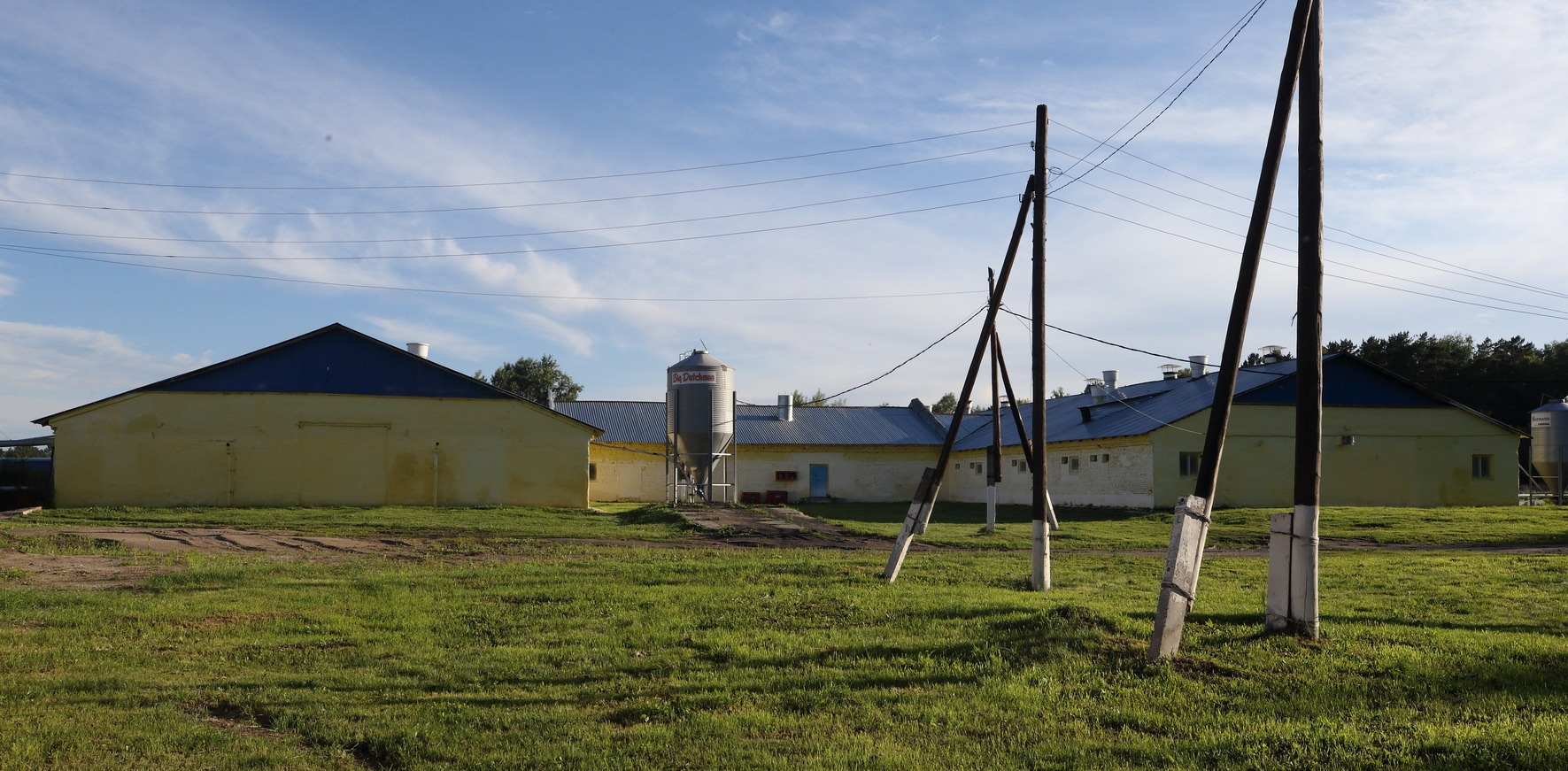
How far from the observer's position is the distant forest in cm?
5991

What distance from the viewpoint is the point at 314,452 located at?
1314 inches

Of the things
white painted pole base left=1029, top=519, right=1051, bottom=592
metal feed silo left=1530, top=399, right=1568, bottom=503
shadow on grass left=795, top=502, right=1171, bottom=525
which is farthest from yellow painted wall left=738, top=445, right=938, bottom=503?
white painted pole base left=1029, top=519, right=1051, bottom=592

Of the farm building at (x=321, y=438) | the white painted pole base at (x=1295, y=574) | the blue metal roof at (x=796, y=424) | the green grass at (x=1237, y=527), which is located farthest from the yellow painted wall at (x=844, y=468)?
the white painted pole base at (x=1295, y=574)

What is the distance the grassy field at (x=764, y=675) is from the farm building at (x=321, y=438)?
2054cm

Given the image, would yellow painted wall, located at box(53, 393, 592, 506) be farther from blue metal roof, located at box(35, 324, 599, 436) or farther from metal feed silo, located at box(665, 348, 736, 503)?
metal feed silo, located at box(665, 348, 736, 503)

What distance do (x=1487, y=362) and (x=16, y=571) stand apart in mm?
68944

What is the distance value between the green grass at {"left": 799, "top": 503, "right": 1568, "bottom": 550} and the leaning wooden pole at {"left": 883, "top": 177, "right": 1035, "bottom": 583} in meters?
7.28

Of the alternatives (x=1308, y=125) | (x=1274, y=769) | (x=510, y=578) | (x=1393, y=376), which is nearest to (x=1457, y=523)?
(x=1393, y=376)

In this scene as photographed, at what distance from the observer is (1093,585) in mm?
13633

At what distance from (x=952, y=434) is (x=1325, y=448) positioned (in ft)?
88.8

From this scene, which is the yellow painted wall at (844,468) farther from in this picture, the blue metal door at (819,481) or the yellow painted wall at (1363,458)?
the yellow painted wall at (1363,458)

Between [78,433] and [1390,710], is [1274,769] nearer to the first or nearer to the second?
[1390,710]

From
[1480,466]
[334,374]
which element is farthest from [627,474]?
[1480,466]

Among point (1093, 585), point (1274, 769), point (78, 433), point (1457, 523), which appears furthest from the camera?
point (78, 433)
